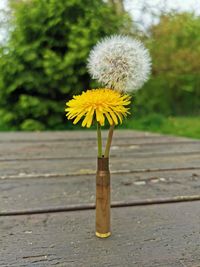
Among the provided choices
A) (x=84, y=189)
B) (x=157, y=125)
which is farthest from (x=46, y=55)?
(x=84, y=189)

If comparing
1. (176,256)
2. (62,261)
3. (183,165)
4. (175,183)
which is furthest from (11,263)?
(183,165)

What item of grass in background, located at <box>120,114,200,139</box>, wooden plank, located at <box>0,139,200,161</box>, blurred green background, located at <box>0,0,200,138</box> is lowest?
wooden plank, located at <box>0,139,200,161</box>

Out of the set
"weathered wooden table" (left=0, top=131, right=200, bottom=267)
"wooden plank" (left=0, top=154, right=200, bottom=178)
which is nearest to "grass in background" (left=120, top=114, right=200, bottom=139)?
"wooden plank" (left=0, top=154, right=200, bottom=178)

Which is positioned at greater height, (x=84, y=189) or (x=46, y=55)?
(x=46, y=55)

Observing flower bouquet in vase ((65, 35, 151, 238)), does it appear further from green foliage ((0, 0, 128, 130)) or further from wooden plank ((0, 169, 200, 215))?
green foliage ((0, 0, 128, 130))

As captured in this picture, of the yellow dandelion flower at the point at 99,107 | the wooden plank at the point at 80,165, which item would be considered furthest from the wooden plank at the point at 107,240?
the wooden plank at the point at 80,165

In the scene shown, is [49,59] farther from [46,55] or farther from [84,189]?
[84,189]
